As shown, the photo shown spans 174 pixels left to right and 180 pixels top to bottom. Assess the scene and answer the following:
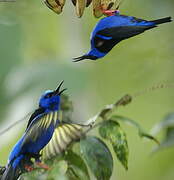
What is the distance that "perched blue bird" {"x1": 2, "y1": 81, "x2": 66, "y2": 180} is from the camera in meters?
1.13

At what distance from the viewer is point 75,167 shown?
121 cm

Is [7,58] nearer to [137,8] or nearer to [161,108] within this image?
[137,8]

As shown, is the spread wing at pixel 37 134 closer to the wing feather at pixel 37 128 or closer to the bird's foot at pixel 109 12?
the wing feather at pixel 37 128

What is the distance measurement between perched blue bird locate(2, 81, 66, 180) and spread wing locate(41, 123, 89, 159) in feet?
0.07

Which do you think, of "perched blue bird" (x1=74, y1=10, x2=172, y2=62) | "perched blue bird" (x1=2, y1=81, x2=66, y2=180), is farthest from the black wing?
"perched blue bird" (x1=2, y1=81, x2=66, y2=180)

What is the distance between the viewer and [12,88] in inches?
74.4

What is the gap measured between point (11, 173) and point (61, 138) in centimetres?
11

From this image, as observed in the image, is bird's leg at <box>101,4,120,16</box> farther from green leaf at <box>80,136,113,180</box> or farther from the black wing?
green leaf at <box>80,136,113,180</box>

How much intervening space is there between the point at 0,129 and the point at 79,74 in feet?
0.78

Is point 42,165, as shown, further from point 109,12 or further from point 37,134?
point 109,12

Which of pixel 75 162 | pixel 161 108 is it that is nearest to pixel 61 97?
pixel 75 162

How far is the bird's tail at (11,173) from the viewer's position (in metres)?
1.12

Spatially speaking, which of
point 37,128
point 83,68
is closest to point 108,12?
point 37,128

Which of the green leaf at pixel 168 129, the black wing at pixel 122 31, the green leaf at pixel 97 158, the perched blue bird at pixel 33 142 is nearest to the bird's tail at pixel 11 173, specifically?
the perched blue bird at pixel 33 142
